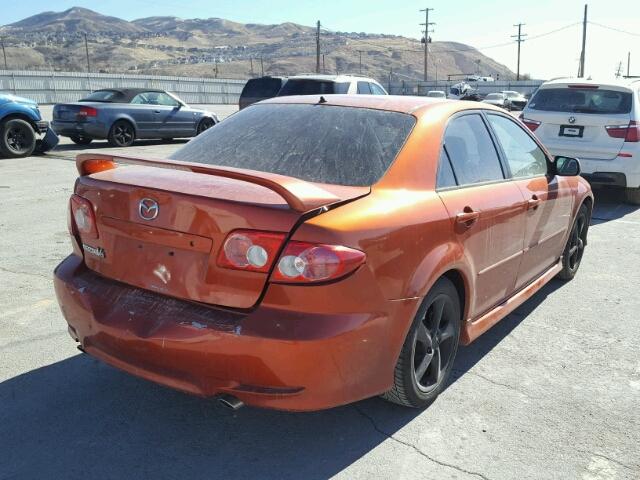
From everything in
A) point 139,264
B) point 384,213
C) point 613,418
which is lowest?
point 613,418

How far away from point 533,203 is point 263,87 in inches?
492

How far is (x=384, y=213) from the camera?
2744 millimetres

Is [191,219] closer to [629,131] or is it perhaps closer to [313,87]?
[629,131]

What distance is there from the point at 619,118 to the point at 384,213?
678cm

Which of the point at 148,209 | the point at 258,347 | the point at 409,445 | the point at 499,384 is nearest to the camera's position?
the point at 258,347

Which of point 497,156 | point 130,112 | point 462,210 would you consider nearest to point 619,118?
point 497,156

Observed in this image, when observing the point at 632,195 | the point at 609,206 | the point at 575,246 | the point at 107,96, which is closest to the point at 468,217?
the point at 575,246

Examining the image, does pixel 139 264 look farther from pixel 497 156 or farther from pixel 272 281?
pixel 497 156

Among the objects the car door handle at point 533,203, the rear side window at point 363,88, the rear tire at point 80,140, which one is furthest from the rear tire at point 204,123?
the car door handle at point 533,203

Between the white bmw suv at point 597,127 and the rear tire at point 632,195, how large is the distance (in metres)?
0.26

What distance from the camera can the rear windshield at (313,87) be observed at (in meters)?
12.6

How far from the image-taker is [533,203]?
13.4 ft

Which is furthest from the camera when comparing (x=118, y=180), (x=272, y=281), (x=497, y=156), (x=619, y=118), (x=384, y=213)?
(x=619, y=118)

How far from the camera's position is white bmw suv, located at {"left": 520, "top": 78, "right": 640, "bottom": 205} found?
8234mm
